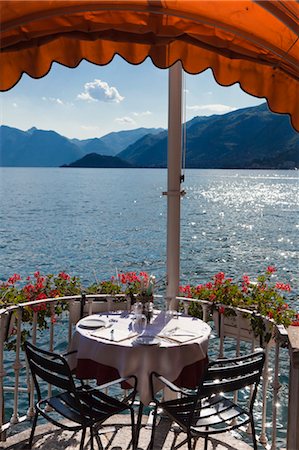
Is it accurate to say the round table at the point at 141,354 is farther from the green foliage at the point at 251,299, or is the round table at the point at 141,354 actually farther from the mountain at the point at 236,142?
the mountain at the point at 236,142

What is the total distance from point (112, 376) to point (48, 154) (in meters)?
68.0

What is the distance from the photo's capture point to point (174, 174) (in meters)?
3.47

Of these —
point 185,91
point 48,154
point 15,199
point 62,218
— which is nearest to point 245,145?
point 62,218

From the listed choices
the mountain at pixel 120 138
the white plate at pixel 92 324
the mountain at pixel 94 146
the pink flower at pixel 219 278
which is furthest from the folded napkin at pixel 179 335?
the mountain at pixel 94 146

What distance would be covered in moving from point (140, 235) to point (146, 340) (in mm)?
29418

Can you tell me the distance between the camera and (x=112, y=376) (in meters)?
2.76

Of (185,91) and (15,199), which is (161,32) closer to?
(185,91)

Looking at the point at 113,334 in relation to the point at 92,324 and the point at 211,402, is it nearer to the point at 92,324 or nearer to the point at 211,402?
the point at 92,324

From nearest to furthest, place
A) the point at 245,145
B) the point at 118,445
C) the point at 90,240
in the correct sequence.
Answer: the point at 118,445 → the point at 90,240 → the point at 245,145

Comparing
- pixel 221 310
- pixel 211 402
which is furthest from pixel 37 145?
pixel 211 402

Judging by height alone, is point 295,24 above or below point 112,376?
above

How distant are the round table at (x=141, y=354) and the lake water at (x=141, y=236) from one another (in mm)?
3849

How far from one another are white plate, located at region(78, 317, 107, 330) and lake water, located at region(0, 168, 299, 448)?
3965 mm

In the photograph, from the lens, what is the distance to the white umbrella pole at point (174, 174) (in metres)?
3.38
